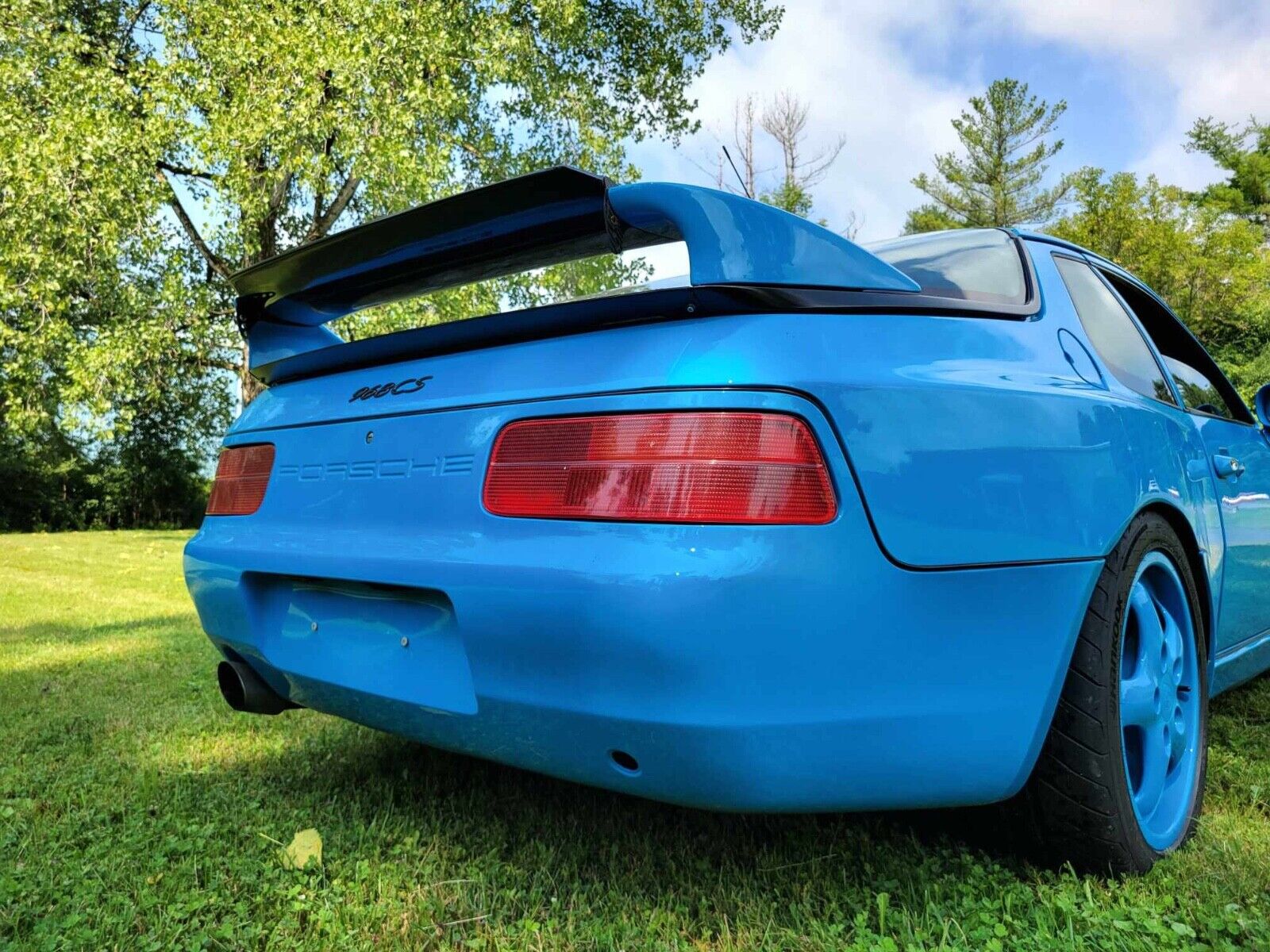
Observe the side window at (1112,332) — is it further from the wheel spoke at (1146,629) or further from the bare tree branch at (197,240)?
the bare tree branch at (197,240)

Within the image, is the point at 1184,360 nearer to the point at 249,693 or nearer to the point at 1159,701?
the point at 1159,701

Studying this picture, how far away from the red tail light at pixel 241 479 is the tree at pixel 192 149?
7795 millimetres

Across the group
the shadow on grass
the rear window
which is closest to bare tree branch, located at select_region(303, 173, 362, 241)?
the shadow on grass

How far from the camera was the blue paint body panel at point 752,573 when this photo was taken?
1.35 m

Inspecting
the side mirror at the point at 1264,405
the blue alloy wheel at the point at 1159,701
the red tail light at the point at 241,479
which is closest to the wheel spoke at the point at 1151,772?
the blue alloy wheel at the point at 1159,701

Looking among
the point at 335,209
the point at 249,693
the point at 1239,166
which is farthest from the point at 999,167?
the point at 249,693

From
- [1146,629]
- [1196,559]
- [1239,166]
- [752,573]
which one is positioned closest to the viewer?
[752,573]

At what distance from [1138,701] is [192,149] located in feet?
41.5

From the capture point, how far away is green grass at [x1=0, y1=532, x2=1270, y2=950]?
1682 mm

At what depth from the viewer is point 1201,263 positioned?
2747 cm

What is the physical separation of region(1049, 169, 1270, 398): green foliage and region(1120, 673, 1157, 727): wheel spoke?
29.2 m

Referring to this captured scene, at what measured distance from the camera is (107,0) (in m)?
14.3

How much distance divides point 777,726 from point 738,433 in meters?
0.44

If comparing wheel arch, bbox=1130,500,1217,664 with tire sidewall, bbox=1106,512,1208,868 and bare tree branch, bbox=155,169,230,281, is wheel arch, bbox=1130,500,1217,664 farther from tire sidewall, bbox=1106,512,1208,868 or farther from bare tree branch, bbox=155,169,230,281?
bare tree branch, bbox=155,169,230,281
